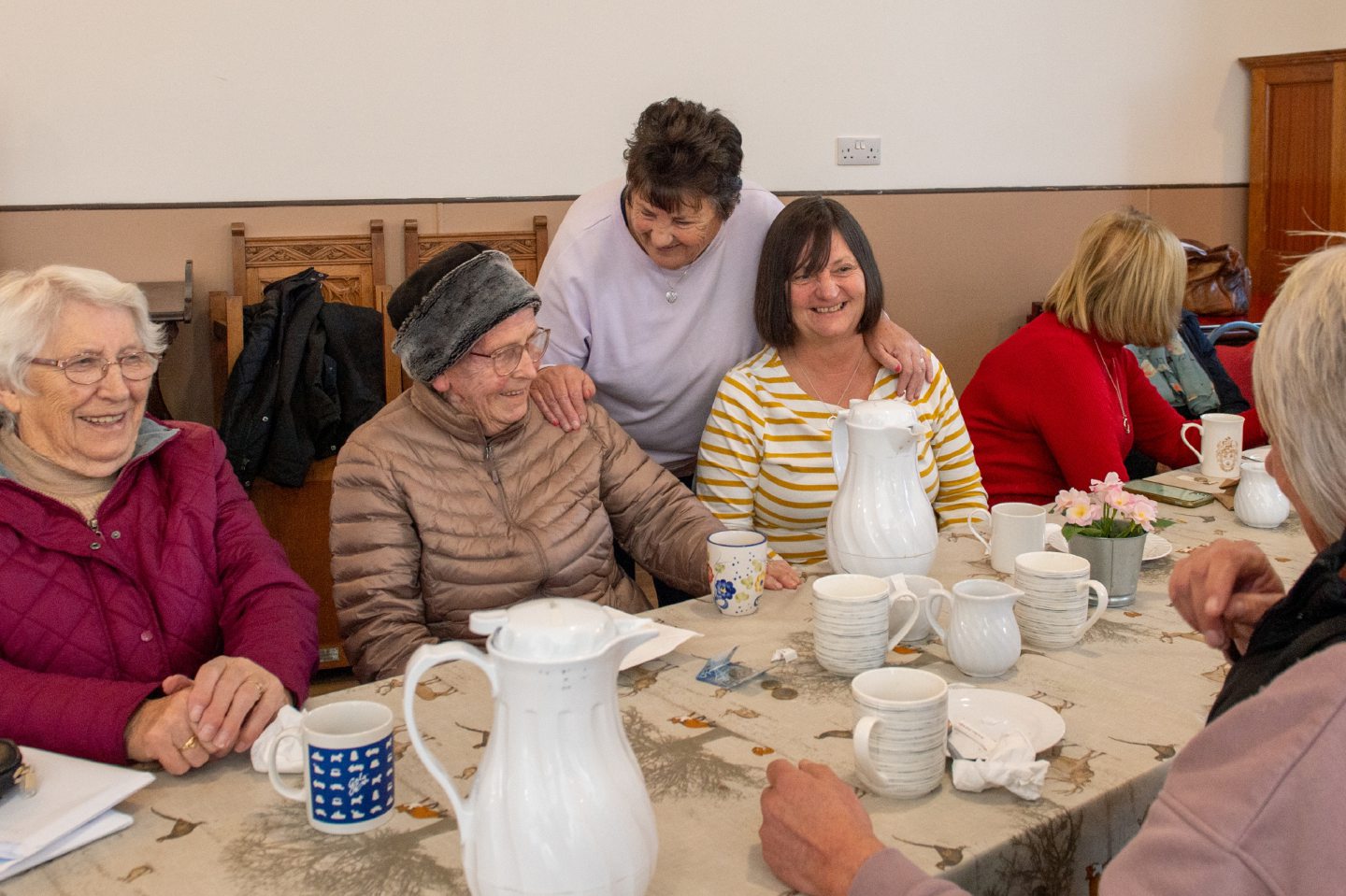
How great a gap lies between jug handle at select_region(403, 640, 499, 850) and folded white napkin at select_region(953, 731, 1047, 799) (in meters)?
0.49

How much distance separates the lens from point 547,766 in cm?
97

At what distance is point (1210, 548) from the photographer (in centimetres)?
139

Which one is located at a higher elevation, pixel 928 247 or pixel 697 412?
pixel 928 247

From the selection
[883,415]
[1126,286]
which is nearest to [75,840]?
[883,415]

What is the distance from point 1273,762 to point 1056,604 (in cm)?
76

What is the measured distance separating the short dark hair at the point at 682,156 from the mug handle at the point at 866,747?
51.9 inches

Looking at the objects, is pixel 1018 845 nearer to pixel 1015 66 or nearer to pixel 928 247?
pixel 928 247

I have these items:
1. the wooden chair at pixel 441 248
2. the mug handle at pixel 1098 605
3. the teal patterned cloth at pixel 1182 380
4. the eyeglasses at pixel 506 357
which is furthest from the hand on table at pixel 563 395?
the teal patterned cloth at pixel 1182 380

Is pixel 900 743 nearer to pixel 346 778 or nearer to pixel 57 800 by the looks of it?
pixel 346 778

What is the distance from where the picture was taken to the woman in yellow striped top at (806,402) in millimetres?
2355

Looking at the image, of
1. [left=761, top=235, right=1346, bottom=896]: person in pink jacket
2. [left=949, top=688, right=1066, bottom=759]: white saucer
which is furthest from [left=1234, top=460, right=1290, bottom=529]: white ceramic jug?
[left=761, top=235, right=1346, bottom=896]: person in pink jacket

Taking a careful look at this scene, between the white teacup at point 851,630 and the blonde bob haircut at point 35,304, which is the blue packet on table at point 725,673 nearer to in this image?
the white teacup at point 851,630

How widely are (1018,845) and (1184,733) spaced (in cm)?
33

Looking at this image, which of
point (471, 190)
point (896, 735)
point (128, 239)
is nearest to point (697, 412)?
point (896, 735)
